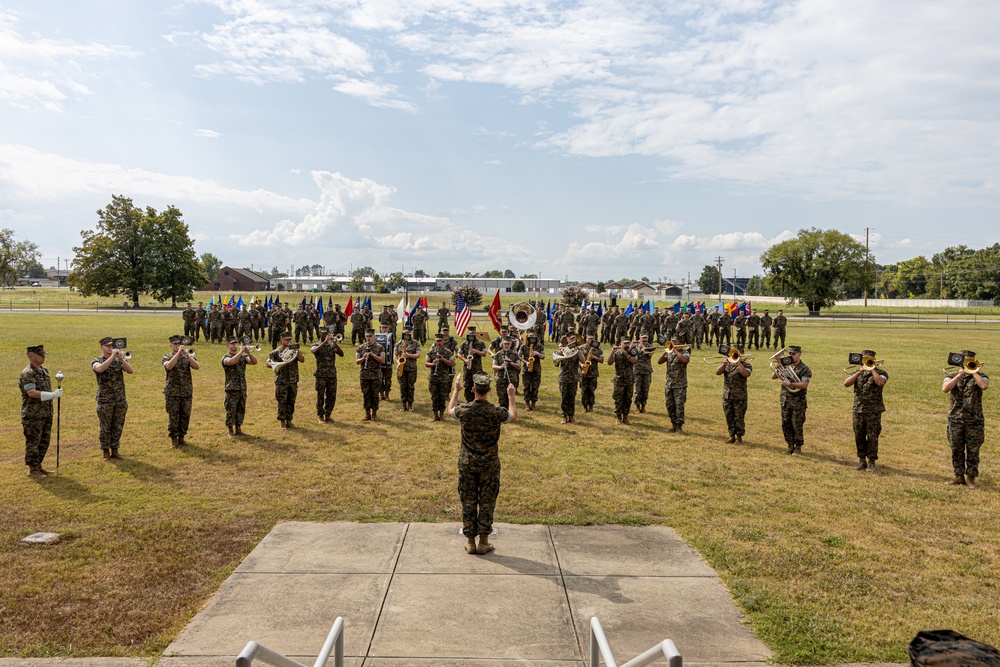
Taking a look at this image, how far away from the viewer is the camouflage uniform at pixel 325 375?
13.6 meters

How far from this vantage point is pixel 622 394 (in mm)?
14172

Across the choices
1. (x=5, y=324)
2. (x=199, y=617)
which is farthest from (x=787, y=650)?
(x=5, y=324)

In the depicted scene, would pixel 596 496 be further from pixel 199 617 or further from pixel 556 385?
pixel 556 385

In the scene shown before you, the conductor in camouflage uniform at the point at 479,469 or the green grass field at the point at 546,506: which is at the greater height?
the conductor in camouflage uniform at the point at 479,469

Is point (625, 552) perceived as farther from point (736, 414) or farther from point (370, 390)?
point (370, 390)

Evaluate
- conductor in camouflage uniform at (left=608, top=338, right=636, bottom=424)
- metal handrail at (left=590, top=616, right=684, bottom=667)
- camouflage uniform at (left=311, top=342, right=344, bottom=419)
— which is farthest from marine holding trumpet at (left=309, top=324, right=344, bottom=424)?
metal handrail at (left=590, top=616, right=684, bottom=667)

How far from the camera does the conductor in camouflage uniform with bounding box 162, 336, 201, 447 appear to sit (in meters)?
11.3

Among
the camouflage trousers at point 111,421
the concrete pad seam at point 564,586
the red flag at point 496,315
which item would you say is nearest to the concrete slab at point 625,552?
the concrete pad seam at point 564,586

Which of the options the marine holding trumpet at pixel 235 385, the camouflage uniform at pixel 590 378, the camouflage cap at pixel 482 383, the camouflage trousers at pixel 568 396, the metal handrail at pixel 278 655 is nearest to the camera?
the metal handrail at pixel 278 655

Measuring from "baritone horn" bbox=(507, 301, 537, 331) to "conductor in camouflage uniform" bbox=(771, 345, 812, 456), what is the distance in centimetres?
919

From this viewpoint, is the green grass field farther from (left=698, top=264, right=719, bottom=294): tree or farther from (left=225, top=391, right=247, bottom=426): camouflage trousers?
(left=698, top=264, right=719, bottom=294): tree

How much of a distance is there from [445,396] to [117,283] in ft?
194

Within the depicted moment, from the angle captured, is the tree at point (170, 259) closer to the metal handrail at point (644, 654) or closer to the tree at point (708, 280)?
the metal handrail at point (644, 654)

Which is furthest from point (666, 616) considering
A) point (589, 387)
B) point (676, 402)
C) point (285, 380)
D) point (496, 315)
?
point (496, 315)
